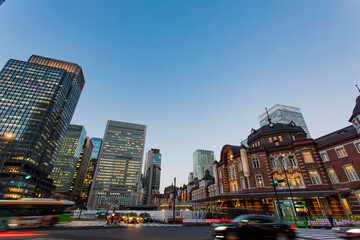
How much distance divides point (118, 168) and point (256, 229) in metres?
161

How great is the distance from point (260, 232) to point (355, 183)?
28134 mm

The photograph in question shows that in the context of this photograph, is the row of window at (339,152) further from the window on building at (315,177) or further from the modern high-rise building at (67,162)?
the modern high-rise building at (67,162)

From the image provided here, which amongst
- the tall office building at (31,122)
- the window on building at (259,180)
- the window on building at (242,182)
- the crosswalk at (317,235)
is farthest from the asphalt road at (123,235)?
the tall office building at (31,122)

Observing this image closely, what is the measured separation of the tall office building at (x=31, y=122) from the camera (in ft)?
325

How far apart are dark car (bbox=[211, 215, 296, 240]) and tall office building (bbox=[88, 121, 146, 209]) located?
152m

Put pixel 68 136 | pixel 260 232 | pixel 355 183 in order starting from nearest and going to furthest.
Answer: pixel 260 232 < pixel 355 183 < pixel 68 136

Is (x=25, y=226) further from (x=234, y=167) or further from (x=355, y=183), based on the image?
(x=355, y=183)

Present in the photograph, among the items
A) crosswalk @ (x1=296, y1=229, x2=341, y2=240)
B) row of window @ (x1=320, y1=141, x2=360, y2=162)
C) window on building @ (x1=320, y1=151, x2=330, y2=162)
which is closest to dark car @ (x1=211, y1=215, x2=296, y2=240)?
crosswalk @ (x1=296, y1=229, x2=341, y2=240)

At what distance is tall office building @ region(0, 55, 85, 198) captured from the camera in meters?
99.1

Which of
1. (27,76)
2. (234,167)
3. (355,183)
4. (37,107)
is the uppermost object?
(27,76)

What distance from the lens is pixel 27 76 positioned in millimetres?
127000

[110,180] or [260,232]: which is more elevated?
[110,180]

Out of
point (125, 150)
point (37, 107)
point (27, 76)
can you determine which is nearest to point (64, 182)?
point (125, 150)

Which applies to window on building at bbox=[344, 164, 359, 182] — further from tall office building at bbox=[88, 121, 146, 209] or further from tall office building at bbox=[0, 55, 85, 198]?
tall office building at bbox=[88, 121, 146, 209]
